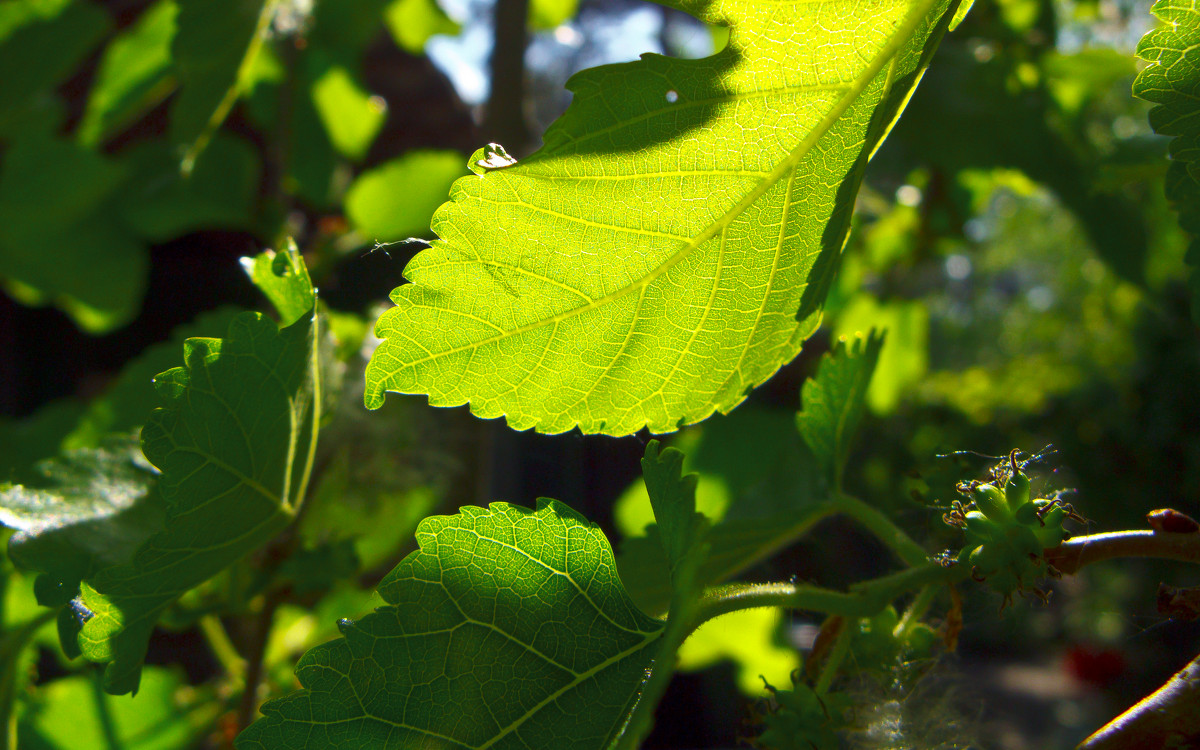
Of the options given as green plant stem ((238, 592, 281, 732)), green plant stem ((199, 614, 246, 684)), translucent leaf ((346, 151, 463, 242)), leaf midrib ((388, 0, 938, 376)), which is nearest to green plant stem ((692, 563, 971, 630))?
leaf midrib ((388, 0, 938, 376))

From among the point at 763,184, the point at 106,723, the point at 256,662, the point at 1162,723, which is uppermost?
the point at 763,184

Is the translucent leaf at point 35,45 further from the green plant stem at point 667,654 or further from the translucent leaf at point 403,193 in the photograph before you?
the green plant stem at point 667,654

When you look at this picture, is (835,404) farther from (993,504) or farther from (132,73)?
(132,73)

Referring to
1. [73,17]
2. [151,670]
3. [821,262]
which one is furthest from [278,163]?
[821,262]

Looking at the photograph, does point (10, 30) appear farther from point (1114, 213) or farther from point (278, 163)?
point (1114, 213)

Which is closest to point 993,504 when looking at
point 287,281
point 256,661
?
point 287,281

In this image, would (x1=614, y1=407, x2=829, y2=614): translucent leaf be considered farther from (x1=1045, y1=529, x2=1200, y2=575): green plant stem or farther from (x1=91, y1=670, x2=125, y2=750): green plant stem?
(x1=91, y1=670, x2=125, y2=750): green plant stem
